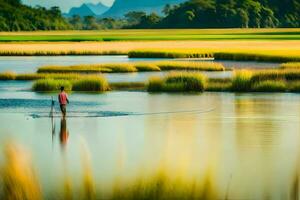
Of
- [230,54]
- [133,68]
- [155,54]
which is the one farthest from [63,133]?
[155,54]

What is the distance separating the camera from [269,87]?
37562 mm

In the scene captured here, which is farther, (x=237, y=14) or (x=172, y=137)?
(x=237, y=14)

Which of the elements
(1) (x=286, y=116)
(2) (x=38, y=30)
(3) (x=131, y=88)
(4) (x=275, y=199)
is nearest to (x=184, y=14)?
(2) (x=38, y=30)

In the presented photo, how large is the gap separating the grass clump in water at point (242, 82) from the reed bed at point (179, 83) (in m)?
1.35

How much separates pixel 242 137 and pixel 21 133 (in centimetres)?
566

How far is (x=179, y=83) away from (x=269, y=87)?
156 inches

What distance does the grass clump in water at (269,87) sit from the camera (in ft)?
123

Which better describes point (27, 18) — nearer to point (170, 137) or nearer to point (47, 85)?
point (47, 85)

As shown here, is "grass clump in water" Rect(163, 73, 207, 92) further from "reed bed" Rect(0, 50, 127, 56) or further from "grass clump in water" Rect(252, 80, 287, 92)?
"reed bed" Rect(0, 50, 127, 56)

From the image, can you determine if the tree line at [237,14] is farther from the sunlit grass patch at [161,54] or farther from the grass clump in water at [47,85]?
the grass clump in water at [47,85]

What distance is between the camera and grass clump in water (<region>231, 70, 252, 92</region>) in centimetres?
3766

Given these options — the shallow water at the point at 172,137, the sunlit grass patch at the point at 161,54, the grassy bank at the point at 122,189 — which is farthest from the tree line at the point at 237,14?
the grassy bank at the point at 122,189

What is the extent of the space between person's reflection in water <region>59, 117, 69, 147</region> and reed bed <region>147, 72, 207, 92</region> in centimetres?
1240

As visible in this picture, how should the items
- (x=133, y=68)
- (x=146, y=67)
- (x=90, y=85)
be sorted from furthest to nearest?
→ (x=146, y=67) < (x=133, y=68) < (x=90, y=85)
